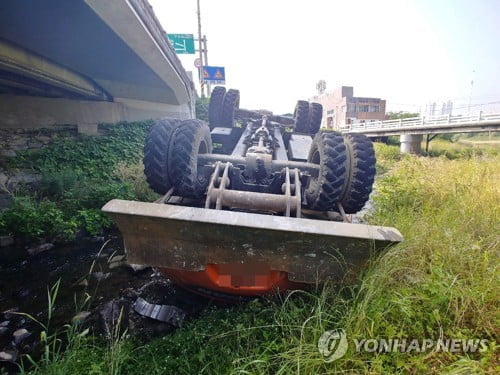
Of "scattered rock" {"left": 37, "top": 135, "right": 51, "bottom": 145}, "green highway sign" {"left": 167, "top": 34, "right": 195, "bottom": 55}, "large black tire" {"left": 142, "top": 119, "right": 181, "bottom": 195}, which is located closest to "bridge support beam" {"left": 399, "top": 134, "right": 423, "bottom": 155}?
"green highway sign" {"left": 167, "top": 34, "right": 195, "bottom": 55}

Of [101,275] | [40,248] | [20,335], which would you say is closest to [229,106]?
[101,275]

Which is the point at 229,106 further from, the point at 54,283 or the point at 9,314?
the point at 9,314

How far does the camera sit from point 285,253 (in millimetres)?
1783

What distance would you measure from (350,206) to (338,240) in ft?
4.17

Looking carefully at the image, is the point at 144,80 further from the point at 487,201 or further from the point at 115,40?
the point at 487,201

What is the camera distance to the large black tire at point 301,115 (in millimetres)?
6635

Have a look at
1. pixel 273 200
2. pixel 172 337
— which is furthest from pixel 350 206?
pixel 172 337

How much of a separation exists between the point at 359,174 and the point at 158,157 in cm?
214

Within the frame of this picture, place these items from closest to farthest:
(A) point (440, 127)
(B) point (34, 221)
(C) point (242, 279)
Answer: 1. (C) point (242, 279)
2. (B) point (34, 221)
3. (A) point (440, 127)

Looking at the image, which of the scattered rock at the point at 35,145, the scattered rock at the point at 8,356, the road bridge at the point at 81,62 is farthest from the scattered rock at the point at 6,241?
the scattered rock at the point at 35,145

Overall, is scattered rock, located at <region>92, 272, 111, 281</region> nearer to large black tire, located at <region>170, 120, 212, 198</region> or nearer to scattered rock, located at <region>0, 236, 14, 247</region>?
large black tire, located at <region>170, 120, 212, 198</region>

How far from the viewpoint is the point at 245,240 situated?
1756 mm

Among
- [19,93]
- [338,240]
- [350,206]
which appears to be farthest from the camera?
[19,93]

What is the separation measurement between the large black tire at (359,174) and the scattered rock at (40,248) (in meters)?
4.59
